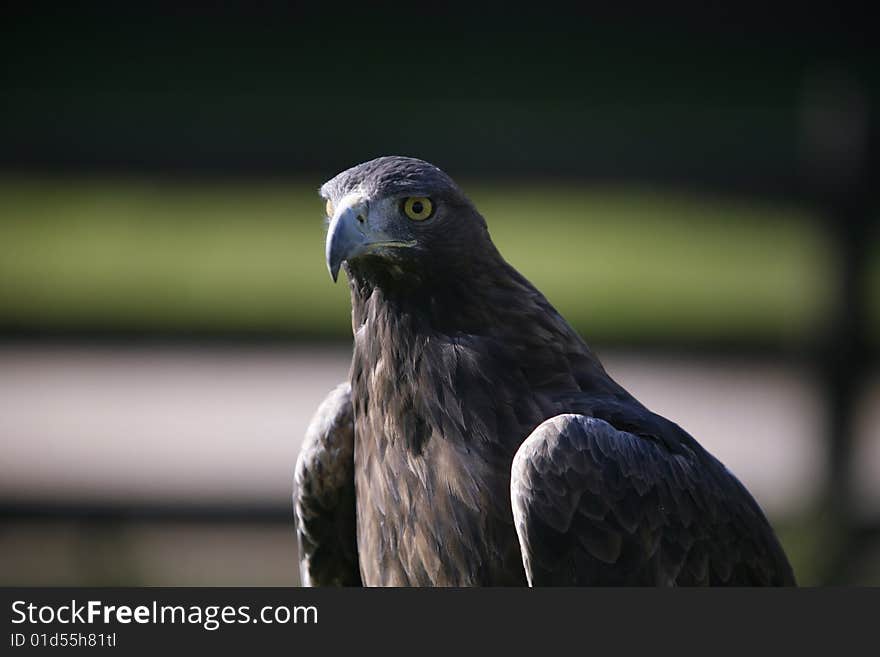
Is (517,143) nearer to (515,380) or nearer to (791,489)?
(791,489)

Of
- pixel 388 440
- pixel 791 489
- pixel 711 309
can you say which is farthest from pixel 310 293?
pixel 388 440

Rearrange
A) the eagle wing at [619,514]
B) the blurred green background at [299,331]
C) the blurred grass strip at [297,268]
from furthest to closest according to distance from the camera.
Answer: the blurred grass strip at [297,268] < the blurred green background at [299,331] < the eagle wing at [619,514]

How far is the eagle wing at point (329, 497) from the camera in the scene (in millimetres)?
2857

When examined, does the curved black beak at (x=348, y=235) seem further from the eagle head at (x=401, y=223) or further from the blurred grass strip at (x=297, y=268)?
the blurred grass strip at (x=297, y=268)

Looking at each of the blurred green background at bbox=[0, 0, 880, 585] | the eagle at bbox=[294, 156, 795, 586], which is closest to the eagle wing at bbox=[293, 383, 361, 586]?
the eagle at bbox=[294, 156, 795, 586]

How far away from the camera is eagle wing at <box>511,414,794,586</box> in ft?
7.58

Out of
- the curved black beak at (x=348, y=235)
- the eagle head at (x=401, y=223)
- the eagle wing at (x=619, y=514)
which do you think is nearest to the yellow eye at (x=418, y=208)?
the eagle head at (x=401, y=223)

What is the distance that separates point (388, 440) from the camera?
260cm

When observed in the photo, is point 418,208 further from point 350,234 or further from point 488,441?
point 488,441

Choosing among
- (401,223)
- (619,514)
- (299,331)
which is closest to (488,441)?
(619,514)

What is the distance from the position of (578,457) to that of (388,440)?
0.48m

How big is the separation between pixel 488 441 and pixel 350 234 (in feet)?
1.78

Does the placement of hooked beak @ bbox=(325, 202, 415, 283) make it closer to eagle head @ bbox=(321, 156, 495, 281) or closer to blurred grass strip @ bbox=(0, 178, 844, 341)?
eagle head @ bbox=(321, 156, 495, 281)

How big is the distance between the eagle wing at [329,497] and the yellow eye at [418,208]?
641mm
